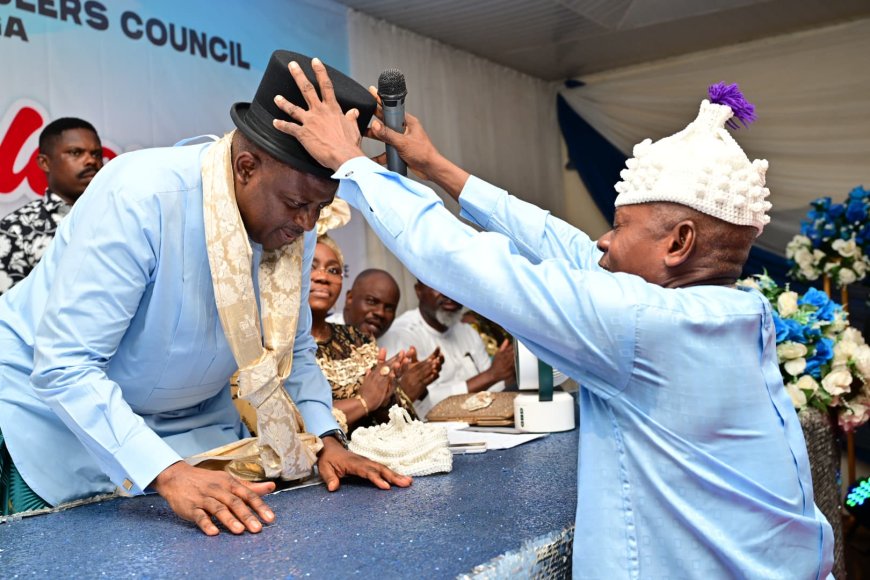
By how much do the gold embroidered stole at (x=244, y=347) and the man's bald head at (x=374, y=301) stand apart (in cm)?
291

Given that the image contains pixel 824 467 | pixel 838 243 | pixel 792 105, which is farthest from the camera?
pixel 792 105

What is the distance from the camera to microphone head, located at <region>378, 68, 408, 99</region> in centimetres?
183

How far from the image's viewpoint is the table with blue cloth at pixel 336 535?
51.1 inches

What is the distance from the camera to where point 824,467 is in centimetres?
281

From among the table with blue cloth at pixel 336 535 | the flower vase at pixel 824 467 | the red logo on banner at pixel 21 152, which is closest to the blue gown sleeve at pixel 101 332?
the table with blue cloth at pixel 336 535

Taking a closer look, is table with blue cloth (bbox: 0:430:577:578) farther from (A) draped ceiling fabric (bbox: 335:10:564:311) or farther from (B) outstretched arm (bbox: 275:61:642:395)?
(A) draped ceiling fabric (bbox: 335:10:564:311)

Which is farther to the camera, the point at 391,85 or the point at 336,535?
the point at 391,85

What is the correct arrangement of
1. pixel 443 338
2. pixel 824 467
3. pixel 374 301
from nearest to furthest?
pixel 824 467, pixel 374 301, pixel 443 338

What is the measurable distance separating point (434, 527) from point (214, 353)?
2.47ft

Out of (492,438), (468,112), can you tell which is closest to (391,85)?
(492,438)

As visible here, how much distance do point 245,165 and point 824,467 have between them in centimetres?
214

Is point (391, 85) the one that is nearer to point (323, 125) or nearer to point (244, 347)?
point (323, 125)

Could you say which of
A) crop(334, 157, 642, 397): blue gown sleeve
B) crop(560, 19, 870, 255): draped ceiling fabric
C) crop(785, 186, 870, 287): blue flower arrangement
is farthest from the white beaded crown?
crop(560, 19, 870, 255): draped ceiling fabric

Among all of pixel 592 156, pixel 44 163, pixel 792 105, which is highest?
pixel 792 105
